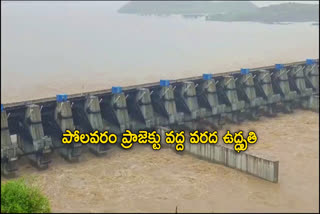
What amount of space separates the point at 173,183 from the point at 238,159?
3.92m

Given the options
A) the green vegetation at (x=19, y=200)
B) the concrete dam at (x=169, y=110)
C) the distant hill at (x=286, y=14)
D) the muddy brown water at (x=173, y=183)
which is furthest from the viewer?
the distant hill at (x=286, y=14)

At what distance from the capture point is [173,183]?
2586 cm

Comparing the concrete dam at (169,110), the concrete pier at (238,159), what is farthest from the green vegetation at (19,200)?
the concrete pier at (238,159)

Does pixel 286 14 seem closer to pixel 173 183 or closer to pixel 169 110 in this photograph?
pixel 169 110

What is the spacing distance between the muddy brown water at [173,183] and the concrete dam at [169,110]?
877mm

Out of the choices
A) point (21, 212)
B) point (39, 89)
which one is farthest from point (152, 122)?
point (39, 89)

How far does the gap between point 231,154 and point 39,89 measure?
30753 mm

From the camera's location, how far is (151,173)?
27562mm

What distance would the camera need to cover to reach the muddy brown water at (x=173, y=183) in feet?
75.9

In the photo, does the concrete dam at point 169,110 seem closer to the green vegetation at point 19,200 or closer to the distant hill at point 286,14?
the green vegetation at point 19,200

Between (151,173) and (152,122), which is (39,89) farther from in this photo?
(151,173)

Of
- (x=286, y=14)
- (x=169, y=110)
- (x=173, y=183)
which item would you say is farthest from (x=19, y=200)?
(x=286, y=14)

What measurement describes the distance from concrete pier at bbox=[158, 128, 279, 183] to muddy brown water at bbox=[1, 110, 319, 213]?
0.35 meters

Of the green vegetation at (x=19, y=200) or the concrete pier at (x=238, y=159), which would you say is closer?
the green vegetation at (x=19, y=200)
